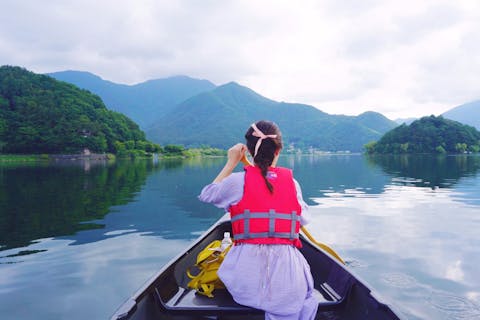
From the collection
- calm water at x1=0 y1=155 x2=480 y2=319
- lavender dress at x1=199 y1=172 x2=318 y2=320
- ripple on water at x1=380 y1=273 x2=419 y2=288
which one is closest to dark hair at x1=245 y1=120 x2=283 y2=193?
lavender dress at x1=199 y1=172 x2=318 y2=320

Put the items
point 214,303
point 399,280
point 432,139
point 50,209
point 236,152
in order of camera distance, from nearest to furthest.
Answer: point 236,152 < point 214,303 < point 399,280 < point 50,209 < point 432,139

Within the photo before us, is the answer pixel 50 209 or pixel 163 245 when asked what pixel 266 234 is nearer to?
pixel 163 245

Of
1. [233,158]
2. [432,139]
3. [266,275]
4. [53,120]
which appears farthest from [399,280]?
[432,139]

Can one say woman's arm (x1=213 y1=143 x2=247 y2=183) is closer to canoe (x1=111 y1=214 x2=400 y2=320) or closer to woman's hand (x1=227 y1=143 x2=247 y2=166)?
woman's hand (x1=227 y1=143 x2=247 y2=166)

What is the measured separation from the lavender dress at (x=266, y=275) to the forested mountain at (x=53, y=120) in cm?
9460

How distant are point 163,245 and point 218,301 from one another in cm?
525

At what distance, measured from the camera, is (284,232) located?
2859 mm

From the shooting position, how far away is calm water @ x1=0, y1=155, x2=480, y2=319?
5.60 m

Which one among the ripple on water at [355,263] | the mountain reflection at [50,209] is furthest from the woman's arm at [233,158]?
the mountain reflection at [50,209]

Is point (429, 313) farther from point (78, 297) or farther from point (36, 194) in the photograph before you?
point (36, 194)

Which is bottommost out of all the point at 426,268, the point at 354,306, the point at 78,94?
the point at 426,268

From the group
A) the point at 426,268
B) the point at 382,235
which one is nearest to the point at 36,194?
the point at 382,235

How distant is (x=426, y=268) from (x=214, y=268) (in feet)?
17.7

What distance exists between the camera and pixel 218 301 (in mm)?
3939
